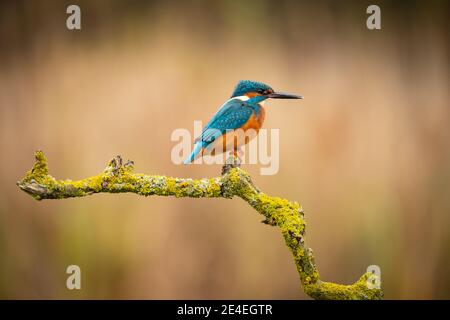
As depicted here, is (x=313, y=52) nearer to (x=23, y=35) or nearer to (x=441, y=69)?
(x=441, y=69)

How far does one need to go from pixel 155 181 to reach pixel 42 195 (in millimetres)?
356

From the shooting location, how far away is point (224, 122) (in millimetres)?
2281

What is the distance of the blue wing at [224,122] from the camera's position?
2.24 metres

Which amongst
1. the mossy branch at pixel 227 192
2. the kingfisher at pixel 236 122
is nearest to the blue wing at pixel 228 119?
the kingfisher at pixel 236 122

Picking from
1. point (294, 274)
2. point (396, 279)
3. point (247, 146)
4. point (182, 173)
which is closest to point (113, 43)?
point (182, 173)

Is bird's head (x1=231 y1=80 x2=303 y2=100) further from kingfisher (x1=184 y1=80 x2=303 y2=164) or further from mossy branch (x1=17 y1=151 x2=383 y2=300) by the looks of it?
mossy branch (x1=17 y1=151 x2=383 y2=300)

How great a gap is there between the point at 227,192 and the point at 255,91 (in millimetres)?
645

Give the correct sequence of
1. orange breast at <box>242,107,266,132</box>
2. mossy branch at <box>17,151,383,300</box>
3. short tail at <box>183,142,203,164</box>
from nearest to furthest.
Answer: mossy branch at <box>17,151,383,300</box>
short tail at <box>183,142,203,164</box>
orange breast at <box>242,107,266,132</box>

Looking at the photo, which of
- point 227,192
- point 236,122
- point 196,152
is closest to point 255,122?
point 236,122

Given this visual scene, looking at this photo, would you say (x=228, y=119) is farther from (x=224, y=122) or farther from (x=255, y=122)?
(x=255, y=122)

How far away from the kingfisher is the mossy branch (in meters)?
0.39

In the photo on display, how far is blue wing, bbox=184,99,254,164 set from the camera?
224cm

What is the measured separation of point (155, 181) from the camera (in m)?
1.80

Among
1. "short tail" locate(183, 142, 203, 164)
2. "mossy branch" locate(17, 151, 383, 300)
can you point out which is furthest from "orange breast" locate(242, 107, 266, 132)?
"mossy branch" locate(17, 151, 383, 300)
